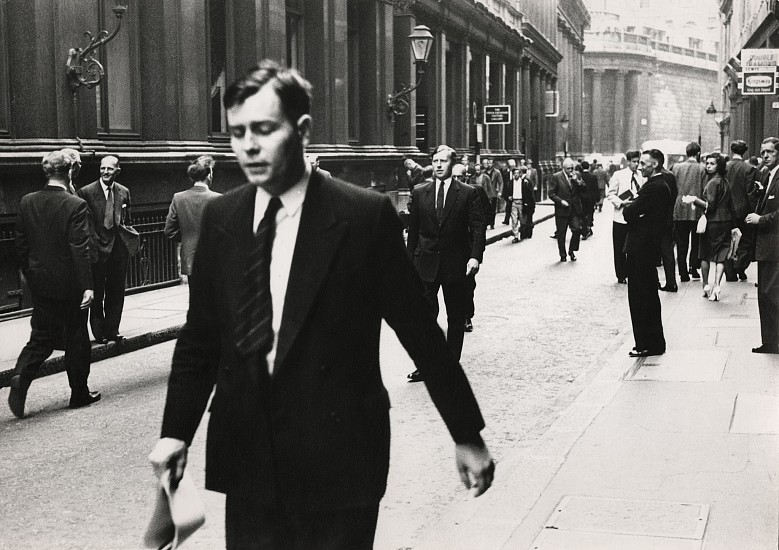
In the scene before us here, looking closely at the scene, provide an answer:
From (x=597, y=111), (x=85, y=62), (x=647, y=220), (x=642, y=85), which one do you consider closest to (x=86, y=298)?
(x=647, y=220)

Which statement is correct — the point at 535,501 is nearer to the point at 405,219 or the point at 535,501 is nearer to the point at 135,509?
the point at 135,509

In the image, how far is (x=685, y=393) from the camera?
8688 millimetres

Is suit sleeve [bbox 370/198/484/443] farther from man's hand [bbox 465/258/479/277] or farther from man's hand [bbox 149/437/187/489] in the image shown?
man's hand [bbox 465/258/479/277]

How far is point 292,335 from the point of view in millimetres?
3035

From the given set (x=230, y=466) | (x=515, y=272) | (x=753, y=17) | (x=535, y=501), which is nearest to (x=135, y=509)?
(x=535, y=501)

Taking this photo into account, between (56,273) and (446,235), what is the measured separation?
9.97 feet

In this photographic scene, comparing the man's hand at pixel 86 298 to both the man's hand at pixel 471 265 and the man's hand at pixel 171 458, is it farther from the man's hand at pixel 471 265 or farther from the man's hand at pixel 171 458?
Result: the man's hand at pixel 171 458

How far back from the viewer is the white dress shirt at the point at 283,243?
3.08m

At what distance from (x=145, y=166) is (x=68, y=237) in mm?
8014

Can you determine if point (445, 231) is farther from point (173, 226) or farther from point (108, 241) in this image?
point (108, 241)

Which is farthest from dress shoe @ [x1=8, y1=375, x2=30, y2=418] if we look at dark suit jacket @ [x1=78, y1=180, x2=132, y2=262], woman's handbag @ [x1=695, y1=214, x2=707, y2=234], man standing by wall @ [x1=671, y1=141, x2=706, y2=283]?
man standing by wall @ [x1=671, y1=141, x2=706, y2=283]

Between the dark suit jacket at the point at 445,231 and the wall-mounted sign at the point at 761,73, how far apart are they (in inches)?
687

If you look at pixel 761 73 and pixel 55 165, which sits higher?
pixel 761 73

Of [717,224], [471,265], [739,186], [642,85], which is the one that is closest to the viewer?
[471,265]
